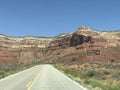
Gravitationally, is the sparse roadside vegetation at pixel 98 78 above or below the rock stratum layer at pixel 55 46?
below

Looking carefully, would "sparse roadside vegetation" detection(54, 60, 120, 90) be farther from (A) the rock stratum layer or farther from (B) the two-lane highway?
(A) the rock stratum layer

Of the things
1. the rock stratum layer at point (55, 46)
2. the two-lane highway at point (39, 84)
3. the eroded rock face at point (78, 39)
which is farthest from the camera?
the eroded rock face at point (78, 39)

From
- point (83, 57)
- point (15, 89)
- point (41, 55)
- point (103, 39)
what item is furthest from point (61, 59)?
point (15, 89)

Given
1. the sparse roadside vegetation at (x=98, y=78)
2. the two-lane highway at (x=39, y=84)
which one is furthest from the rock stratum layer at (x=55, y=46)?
the two-lane highway at (x=39, y=84)

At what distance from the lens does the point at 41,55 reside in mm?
189250

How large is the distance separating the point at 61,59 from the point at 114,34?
146 feet

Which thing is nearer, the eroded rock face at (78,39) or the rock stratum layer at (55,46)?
the rock stratum layer at (55,46)

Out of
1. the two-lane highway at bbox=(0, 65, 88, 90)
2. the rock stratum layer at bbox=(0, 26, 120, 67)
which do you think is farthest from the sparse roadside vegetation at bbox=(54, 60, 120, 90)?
the rock stratum layer at bbox=(0, 26, 120, 67)

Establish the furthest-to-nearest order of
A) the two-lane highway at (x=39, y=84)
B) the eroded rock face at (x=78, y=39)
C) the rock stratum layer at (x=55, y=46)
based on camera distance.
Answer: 1. the eroded rock face at (x=78, y=39)
2. the rock stratum layer at (x=55, y=46)
3. the two-lane highway at (x=39, y=84)

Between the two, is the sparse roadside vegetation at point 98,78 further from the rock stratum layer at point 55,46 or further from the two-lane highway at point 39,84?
the rock stratum layer at point 55,46

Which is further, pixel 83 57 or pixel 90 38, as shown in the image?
pixel 90 38

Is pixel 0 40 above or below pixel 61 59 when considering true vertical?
above

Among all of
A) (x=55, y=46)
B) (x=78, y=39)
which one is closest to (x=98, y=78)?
(x=78, y=39)

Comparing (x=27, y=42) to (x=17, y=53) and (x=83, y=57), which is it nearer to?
(x=17, y=53)
